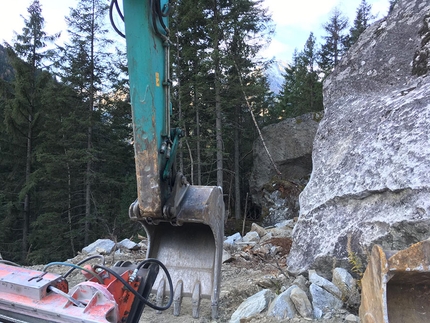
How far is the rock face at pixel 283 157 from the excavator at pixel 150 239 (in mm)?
10340

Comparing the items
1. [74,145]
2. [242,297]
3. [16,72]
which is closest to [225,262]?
[242,297]

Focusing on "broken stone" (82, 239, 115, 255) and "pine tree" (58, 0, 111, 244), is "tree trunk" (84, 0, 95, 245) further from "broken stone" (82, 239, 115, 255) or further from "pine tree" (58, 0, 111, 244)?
"broken stone" (82, 239, 115, 255)

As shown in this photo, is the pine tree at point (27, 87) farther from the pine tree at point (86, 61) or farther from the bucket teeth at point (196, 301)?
the bucket teeth at point (196, 301)

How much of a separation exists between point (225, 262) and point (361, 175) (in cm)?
292

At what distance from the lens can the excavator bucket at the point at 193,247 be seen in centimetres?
324

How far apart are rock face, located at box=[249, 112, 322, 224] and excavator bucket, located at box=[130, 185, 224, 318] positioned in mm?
10236

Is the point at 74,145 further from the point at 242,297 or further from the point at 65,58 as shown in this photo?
the point at 242,297

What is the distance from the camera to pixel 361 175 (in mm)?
3775

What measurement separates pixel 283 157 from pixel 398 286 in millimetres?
12587

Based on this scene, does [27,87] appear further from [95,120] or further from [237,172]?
[237,172]

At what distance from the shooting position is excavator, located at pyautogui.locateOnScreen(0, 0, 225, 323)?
2045mm

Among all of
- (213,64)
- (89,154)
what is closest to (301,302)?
(213,64)

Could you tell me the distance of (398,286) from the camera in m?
2.22

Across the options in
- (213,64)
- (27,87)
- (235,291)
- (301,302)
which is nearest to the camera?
(301,302)
